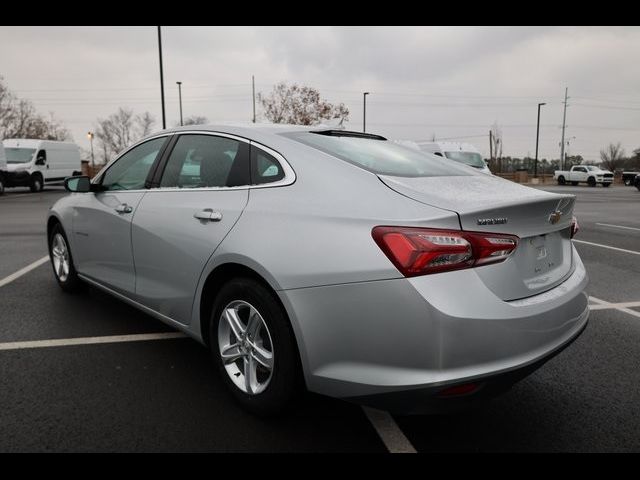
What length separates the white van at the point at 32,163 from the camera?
21797 millimetres

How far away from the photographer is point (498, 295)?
210cm

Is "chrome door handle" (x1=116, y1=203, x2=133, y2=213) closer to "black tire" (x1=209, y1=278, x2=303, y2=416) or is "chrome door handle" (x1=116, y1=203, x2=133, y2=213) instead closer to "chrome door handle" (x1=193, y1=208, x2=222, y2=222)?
"chrome door handle" (x1=193, y1=208, x2=222, y2=222)

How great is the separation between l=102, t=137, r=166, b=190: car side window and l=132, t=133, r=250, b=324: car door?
27 cm

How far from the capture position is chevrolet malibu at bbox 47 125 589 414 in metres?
2.03

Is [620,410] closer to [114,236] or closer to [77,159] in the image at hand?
[114,236]

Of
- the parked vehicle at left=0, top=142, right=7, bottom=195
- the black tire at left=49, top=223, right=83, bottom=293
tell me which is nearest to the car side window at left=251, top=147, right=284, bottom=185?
the black tire at left=49, top=223, right=83, bottom=293

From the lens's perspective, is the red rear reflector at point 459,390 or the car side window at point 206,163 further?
the car side window at point 206,163

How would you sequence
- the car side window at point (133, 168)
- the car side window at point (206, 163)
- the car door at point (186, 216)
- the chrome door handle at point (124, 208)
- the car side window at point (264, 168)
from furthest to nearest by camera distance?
the car side window at point (133, 168)
the chrome door handle at point (124, 208)
the car side window at point (206, 163)
the car door at point (186, 216)
the car side window at point (264, 168)

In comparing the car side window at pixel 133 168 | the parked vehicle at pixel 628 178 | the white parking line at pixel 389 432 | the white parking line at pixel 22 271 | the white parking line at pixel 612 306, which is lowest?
the parked vehicle at pixel 628 178

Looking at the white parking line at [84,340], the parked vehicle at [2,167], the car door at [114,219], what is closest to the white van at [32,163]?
the parked vehicle at [2,167]

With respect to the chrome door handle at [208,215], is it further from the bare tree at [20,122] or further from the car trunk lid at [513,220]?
the bare tree at [20,122]

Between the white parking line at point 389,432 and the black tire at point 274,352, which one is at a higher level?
the black tire at point 274,352
